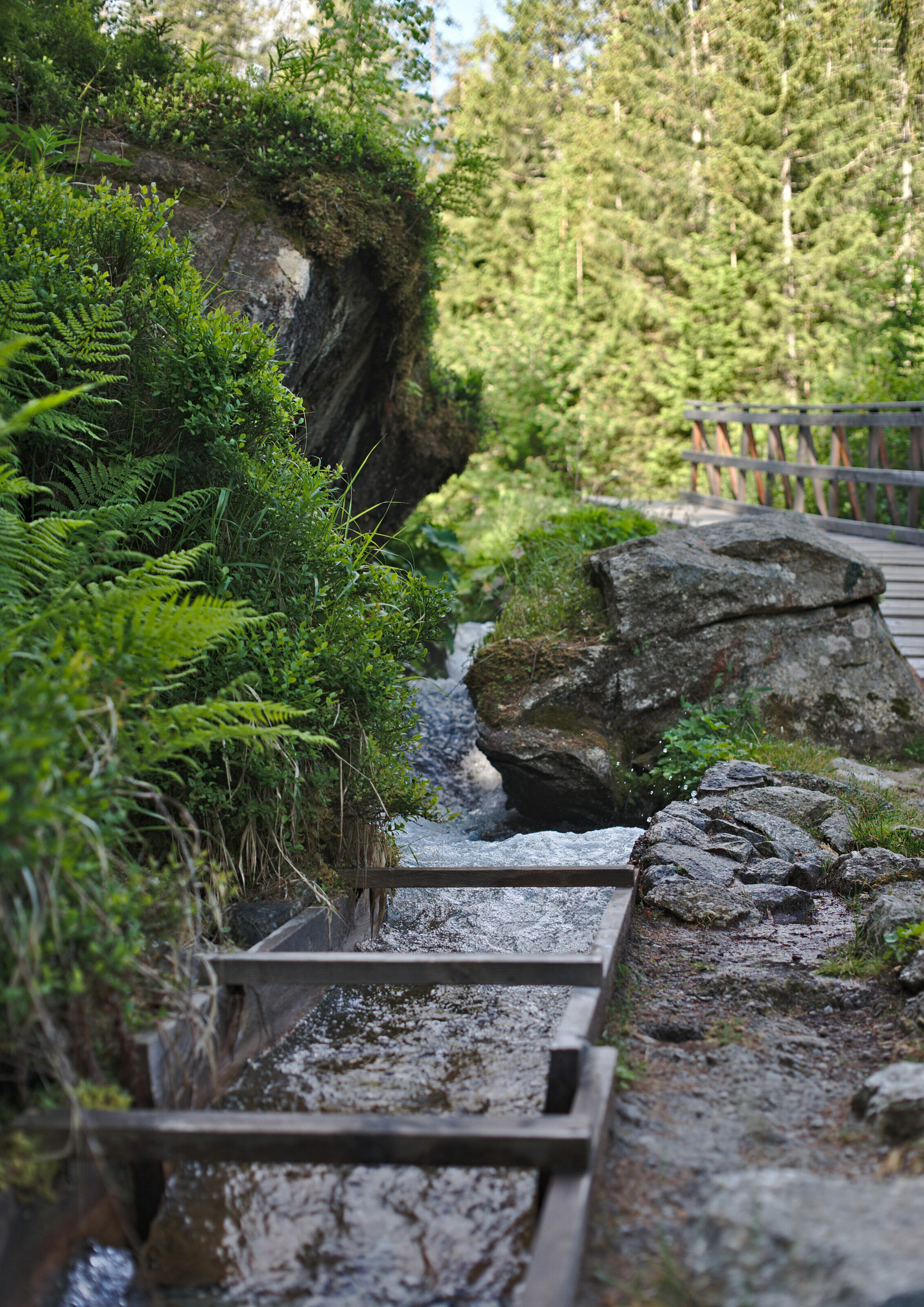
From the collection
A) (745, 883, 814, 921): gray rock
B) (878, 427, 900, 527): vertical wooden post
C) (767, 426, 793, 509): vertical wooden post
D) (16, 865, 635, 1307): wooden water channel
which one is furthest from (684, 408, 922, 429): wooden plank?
(16, 865, 635, 1307): wooden water channel

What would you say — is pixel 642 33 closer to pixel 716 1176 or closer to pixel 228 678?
pixel 228 678

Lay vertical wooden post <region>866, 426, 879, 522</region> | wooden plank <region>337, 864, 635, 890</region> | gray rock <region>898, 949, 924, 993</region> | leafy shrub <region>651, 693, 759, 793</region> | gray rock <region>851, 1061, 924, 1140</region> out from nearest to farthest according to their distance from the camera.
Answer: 1. gray rock <region>851, 1061, 924, 1140</region>
2. gray rock <region>898, 949, 924, 993</region>
3. wooden plank <region>337, 864, 635, 890</region>
4. leafy shrub <region>651, 693, 759, 793</region>
5. vertical wooden post <region>866, 426, 879, 522</region>

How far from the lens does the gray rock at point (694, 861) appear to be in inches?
147

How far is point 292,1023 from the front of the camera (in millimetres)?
2828

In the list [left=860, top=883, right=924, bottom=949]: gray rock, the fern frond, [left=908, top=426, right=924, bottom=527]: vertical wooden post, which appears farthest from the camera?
[left=908, top=426, right=924, bottom=527]: vertical wooden post

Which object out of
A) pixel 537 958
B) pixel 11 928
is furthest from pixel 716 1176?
pixel 11 928

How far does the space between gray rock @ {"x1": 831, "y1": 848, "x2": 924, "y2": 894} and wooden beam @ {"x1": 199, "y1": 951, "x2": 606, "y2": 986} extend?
5.37ft

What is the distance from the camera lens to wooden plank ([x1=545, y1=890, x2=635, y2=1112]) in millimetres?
2018

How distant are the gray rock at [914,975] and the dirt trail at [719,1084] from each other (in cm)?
5

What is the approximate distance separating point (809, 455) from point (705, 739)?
277 inches

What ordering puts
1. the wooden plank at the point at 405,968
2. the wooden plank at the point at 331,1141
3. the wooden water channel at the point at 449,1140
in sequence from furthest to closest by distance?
1. the wooden plank at the point at 405,968
2. the wooden plank at the point at 331,1141
3. the wooden water channel at the point at 449,1140

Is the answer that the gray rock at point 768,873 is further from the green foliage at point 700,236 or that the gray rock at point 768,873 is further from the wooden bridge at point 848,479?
the green foliage at point 700,236

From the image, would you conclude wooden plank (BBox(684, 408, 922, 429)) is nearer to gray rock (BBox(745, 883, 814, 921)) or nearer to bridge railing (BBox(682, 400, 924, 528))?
bridge railing (BBox(682, 400, 924, 528))

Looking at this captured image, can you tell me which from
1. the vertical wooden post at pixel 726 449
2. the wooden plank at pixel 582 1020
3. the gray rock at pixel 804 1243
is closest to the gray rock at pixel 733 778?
the wooden plank at pixel 582 1020
